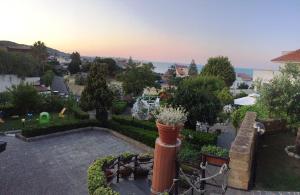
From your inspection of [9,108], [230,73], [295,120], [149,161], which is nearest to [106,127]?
[9,108]

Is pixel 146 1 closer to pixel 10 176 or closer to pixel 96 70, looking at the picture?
pixel 96 70

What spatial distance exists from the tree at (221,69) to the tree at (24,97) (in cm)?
3613

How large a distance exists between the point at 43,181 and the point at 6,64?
38.3 m

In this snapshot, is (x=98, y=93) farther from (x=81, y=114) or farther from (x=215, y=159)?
(x=215, y=159)

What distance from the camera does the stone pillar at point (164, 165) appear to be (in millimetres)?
6727

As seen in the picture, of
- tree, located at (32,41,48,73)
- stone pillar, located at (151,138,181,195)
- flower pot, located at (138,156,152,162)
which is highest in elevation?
tree, located at (32,41,48,73)

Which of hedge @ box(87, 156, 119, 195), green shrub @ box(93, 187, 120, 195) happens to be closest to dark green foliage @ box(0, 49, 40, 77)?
hedge @ box(87, 156, 119, 195)

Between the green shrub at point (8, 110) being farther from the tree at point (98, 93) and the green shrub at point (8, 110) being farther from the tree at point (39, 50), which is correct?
the tree at point (39, 50)

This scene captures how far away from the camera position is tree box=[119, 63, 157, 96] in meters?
41.6

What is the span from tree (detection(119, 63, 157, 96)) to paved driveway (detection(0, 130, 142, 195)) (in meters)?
21.1

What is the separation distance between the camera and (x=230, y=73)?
182 ft

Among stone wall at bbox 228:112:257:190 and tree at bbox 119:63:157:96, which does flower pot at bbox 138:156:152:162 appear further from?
tree at bbox 119:63:157:96

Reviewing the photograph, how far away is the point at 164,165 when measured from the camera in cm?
678

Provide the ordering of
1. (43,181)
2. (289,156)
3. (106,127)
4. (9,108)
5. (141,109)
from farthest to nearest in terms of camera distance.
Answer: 1. (9,108)
2. (141,109)
3. (106,127)
4. (43,181)
5. (289,156)
